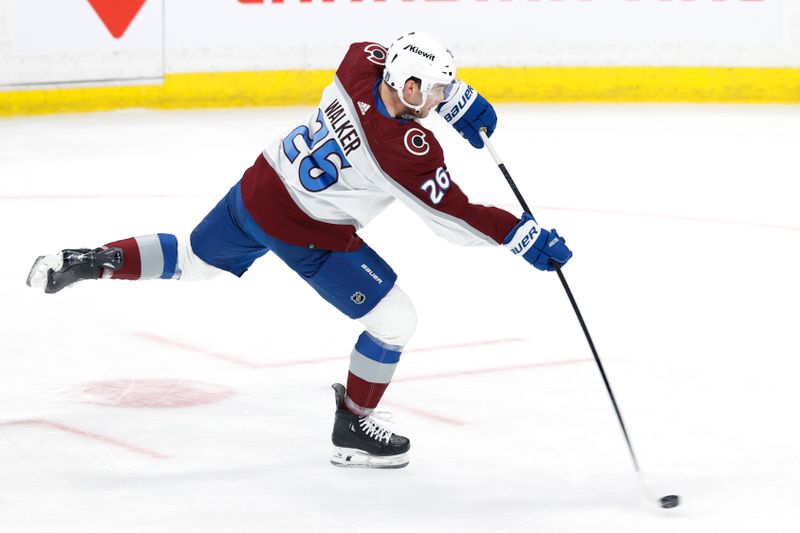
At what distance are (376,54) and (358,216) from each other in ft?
1.37

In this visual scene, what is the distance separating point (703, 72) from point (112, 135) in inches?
172

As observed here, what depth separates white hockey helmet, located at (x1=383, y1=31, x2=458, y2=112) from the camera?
128 inches

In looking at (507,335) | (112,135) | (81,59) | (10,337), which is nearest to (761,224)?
(507,335)

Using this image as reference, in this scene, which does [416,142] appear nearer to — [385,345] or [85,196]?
[385,345]

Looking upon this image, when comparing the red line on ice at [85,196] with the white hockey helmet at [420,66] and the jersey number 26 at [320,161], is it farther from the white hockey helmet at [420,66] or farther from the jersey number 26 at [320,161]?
the white hockey helmet at [420,66]

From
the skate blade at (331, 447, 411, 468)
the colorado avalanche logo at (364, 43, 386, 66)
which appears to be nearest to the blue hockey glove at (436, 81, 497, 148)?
the colorado avalanche logo at (364, 43, 386, 66)

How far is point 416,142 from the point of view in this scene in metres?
3.20

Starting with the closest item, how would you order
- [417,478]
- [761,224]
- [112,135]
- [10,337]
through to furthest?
[417,478]
[10,337]
[761,224]
[112,135]

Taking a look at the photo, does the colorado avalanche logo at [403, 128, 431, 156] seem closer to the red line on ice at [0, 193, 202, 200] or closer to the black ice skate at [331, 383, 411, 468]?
the black ice skate at [331, 383, 411, 468]

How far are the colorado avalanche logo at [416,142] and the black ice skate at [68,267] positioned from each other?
39.2 inches

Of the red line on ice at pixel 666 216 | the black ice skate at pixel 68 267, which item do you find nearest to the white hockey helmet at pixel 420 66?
the black ice skate at pixel 68 267

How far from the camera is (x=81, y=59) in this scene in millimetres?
9242

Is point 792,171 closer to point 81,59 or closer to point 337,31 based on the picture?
point 337,31

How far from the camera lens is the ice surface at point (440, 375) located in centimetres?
316
